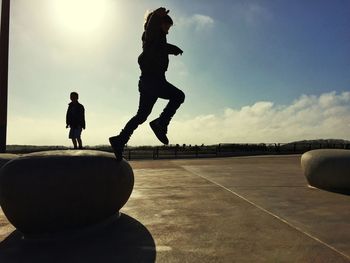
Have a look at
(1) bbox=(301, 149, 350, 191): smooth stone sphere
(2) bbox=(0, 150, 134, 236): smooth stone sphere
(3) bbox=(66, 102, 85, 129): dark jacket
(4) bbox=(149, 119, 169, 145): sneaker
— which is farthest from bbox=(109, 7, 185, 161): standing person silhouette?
(3) bbox=(66, 102, 85, 129): dark jacket

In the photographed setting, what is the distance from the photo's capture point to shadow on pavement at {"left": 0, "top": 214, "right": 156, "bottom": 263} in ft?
12.1

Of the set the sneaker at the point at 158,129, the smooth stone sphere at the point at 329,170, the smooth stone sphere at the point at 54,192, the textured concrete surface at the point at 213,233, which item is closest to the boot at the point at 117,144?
the sneaker at the point at 158,129

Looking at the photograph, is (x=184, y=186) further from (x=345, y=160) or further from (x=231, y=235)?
(x=231, y=235)

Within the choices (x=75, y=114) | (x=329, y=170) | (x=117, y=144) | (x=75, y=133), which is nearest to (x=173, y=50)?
(x=117, y=144)

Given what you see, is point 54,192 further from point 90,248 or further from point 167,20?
point 167,20

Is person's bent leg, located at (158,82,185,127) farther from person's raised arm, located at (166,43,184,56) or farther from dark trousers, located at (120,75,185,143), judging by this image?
person's raised arm, located at (166,43,184,56)

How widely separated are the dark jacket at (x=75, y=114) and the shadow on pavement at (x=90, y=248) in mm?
5475

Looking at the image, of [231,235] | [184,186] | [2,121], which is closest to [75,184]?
[231,235]

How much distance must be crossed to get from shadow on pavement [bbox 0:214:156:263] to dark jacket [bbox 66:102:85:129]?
547 cm

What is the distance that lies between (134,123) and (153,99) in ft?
1.46

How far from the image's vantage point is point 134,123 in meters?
5.52

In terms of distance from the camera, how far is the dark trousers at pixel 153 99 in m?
5.33

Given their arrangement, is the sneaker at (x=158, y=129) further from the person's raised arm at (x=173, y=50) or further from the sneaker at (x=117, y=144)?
the person's raised arm at (x=173, y=50)

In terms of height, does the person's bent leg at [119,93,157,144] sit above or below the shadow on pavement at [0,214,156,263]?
above
